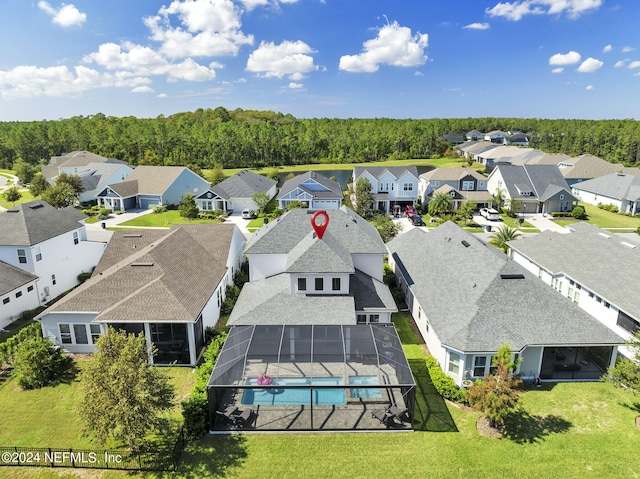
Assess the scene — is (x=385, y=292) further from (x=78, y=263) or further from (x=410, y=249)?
(x=78, y=263)

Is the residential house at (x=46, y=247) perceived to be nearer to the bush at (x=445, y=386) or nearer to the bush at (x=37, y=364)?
the bush at (x=37, y=364)

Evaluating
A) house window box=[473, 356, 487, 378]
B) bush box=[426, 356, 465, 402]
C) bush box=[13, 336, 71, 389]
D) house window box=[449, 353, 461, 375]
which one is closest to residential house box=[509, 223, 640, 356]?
house window box=[473, 356, 487, 378]

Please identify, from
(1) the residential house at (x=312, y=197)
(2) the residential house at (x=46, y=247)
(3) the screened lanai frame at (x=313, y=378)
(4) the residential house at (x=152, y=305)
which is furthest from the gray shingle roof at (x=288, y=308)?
(1) the residential house at (x=312, y=197)

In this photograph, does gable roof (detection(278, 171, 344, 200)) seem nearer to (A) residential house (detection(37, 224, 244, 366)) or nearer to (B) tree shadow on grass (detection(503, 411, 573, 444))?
(A) residential house (detection(37, 224, 244, 366))

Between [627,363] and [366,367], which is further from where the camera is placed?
[366,367]

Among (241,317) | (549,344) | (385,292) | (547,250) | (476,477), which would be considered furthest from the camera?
(547,250)

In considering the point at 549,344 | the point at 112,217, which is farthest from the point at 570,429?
the point at 112,217
